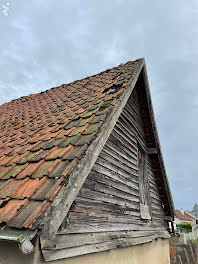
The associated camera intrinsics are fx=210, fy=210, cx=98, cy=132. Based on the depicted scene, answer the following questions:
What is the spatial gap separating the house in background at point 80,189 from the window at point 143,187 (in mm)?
39

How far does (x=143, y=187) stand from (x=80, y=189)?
3221mm

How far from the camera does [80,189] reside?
9.08ft

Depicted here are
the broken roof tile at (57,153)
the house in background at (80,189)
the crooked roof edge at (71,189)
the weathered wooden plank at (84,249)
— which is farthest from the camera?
the broken roof tile at (57,153)

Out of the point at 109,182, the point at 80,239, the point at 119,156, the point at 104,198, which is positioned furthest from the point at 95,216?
the point at 119,156

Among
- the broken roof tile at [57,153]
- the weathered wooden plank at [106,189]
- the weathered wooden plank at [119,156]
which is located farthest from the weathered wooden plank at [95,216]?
the weathered wooden plank at [119,156]

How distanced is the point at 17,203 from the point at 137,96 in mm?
4920

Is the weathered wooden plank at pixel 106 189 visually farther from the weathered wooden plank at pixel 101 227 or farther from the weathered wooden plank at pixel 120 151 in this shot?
the weathered wooden plank at pixel 120 151

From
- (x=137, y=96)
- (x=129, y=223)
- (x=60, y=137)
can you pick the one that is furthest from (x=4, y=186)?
(x=137, y=96)

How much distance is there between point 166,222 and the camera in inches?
285

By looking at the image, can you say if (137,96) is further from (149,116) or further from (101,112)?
(101,112)

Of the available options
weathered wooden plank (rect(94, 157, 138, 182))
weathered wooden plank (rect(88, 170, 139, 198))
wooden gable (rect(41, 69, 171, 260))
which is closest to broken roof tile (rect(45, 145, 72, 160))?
wooden gable (rect(41, 69, 171, 260))

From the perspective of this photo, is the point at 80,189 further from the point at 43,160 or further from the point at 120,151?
the point at 120,151

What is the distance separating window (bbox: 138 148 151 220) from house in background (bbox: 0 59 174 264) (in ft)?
0.13

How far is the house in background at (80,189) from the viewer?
1721 millimetres
